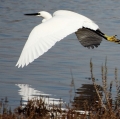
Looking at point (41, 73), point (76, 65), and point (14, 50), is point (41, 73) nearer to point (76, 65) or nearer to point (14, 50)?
point (76, 65)

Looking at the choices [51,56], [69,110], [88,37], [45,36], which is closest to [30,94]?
[45,36]

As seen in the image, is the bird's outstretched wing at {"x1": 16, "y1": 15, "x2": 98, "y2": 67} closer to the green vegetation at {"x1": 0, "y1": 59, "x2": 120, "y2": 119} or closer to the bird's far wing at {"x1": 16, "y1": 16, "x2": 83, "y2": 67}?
the bird's far wing at {"x1": 16, "y1": 16, "x2": 83, "y2": 67}

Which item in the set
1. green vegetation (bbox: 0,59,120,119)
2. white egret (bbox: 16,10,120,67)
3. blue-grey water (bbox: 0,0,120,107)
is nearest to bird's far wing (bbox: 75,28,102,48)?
white egret (bbox: 16,10,120,67)

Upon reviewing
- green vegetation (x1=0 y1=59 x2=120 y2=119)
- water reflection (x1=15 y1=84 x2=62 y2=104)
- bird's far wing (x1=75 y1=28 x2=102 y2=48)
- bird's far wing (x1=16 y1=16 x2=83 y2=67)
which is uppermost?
bird's far wing (x1=75 y1=28 x2=102 y2=48)

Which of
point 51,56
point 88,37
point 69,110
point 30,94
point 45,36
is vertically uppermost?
point 88,37

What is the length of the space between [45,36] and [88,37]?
6.96 ft

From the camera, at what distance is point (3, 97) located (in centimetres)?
698

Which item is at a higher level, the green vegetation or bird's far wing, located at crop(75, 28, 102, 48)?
bird's far wing, located at crop(75, 28, 102, 48)

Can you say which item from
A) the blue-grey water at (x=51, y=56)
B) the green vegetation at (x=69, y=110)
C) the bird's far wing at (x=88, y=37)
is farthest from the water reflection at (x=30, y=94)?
the bird's far wing at (x=88, y=37)

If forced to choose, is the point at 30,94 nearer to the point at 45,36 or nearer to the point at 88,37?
the point at 45,36

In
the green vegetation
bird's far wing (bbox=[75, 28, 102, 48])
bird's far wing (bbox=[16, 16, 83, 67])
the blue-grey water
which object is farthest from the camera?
bird's far wing (bbox=[75, 28, 102, 48])

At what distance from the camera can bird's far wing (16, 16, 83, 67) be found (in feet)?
22.5

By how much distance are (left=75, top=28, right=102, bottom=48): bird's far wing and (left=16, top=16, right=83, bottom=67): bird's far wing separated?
1023mm

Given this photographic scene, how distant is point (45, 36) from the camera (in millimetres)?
7324
